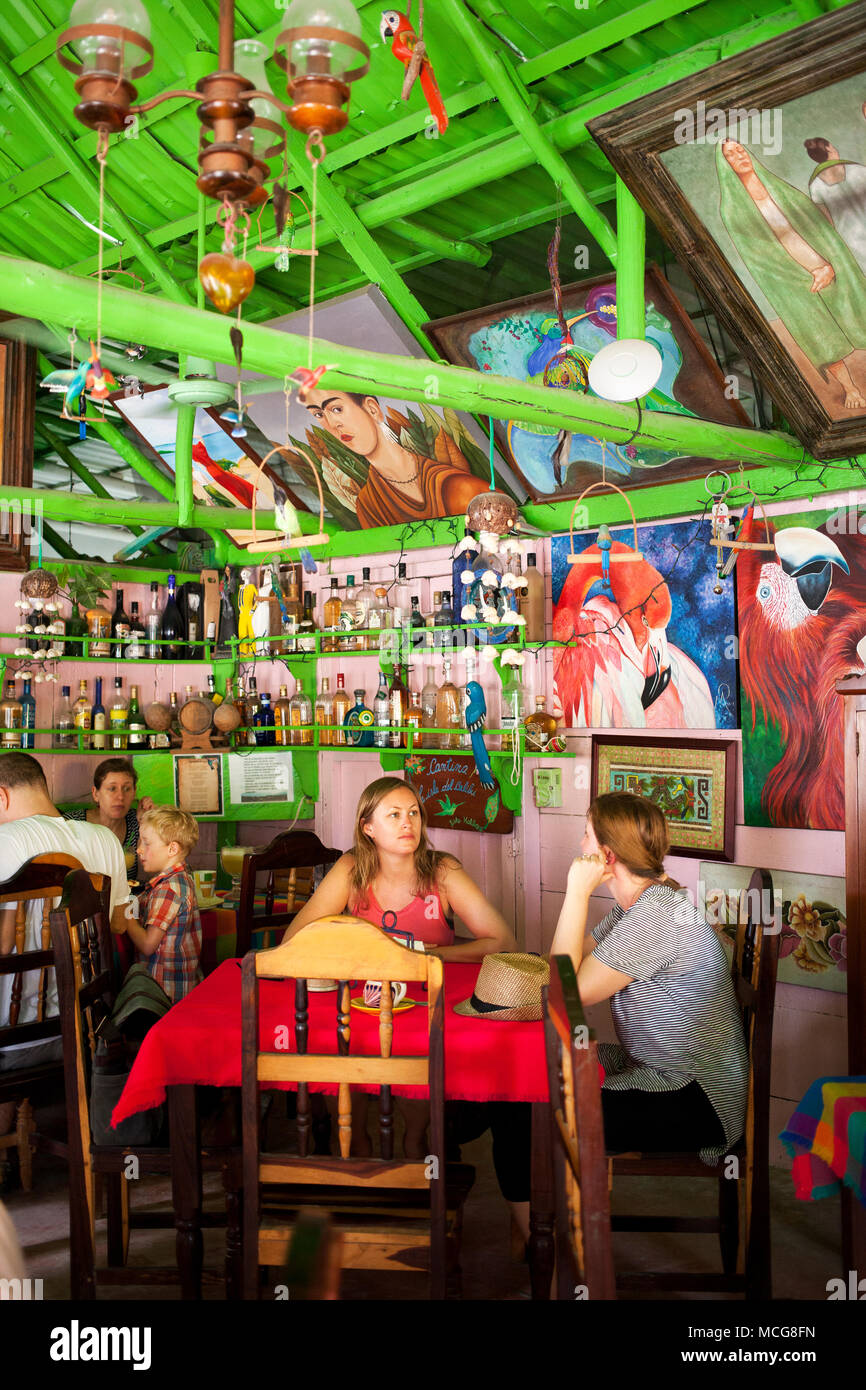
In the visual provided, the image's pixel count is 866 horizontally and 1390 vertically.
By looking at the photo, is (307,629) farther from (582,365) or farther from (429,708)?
(582,365)

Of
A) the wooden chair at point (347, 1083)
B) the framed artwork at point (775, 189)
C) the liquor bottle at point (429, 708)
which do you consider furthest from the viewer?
the liquor bottle at point (429, 708)

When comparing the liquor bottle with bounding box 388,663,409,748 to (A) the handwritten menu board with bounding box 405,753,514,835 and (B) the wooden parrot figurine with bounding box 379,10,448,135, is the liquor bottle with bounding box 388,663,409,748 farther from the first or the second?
(B) the wooden parrot figurine with bounding box 379,10,448,135

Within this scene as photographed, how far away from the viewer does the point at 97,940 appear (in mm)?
3197

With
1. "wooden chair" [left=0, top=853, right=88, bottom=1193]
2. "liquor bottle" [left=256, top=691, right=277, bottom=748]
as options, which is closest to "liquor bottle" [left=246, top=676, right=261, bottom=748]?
"liquor bottle" [left=256, top=691, right=277, bottom=748]

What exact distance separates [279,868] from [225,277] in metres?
3.31

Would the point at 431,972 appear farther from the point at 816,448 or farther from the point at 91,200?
the point at 91,200

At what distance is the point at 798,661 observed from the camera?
4395 mm

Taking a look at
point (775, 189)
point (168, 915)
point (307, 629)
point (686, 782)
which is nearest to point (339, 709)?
point (307, 629)

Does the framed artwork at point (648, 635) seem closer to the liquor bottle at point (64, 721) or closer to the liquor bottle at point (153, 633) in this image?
the liquor bottle at point (153, 633)

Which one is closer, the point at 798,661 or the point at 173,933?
the point at 173,933

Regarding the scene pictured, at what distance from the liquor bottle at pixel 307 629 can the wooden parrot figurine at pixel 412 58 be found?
13.3 ft

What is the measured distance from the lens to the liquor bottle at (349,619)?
6176 mm

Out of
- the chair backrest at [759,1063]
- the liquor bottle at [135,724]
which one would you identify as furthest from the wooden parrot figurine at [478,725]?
the liquor bottle at [135,724]

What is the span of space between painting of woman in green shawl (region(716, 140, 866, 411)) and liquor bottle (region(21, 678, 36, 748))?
16.0 feet
